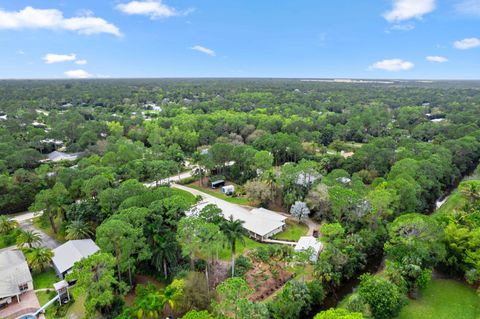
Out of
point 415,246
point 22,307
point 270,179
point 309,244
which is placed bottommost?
point 22,307

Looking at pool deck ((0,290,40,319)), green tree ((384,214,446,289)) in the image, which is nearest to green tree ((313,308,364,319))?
green tree ((384,214,446,289))

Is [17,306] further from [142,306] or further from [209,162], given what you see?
[209,162]

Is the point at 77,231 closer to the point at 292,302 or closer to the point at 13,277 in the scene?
the point at 13,277

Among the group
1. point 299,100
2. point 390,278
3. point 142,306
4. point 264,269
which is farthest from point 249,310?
point 299,100

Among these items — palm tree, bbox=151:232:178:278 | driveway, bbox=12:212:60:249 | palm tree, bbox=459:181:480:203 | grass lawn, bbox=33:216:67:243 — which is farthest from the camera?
palm tree, bbox=459:181:480:203

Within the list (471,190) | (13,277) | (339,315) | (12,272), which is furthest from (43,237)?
(471,190)

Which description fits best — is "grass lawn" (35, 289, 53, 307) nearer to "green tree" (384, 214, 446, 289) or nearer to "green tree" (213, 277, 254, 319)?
"green tree" (213, 277, 254, 319)
